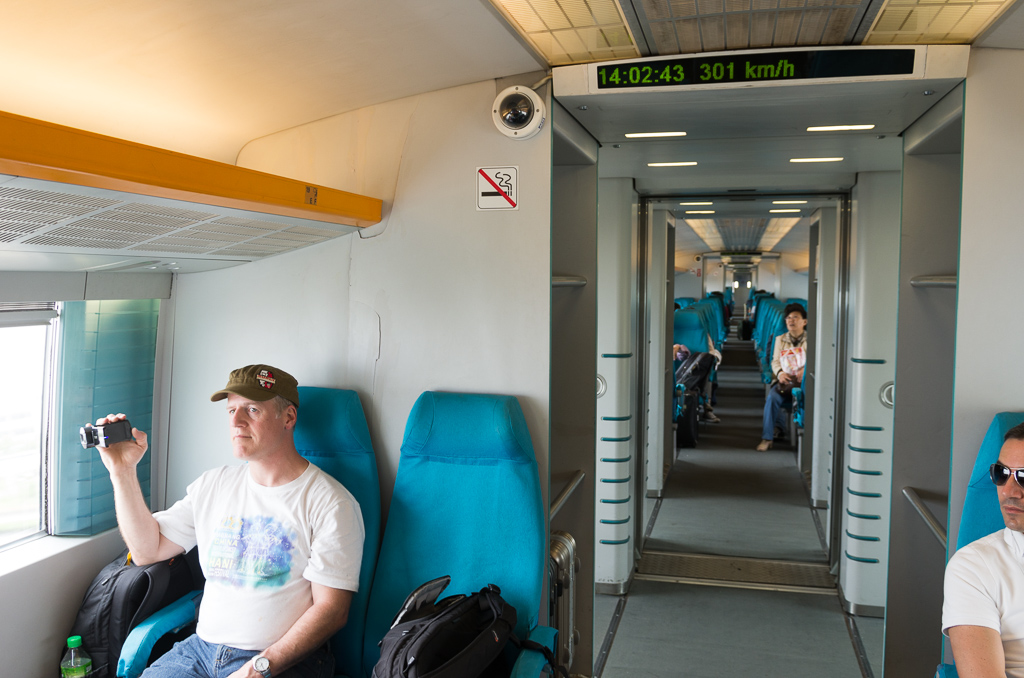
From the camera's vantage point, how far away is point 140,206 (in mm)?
2092

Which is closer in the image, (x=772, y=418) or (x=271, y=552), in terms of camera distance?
(x=271, y=552)

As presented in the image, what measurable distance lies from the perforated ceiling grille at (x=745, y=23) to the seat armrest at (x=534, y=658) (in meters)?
2.07

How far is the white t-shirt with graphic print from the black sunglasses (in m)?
2.04

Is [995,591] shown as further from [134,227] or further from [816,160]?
[134,227]

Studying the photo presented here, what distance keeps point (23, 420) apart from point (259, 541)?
124 cm

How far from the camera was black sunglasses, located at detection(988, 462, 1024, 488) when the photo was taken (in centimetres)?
213

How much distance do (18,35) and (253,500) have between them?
1622 millimetres

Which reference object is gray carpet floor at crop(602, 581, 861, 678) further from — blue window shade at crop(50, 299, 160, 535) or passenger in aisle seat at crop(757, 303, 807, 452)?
passenger in aisle seat at crop(757, 303, 807, 452)

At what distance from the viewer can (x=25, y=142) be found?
1.59m

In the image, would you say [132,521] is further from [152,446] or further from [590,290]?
[590,290]

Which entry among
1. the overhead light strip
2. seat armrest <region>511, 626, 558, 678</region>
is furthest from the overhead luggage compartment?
A: the overhead light strip

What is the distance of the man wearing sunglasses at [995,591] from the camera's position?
206 cm

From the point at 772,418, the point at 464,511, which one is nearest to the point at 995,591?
the point at 464,511

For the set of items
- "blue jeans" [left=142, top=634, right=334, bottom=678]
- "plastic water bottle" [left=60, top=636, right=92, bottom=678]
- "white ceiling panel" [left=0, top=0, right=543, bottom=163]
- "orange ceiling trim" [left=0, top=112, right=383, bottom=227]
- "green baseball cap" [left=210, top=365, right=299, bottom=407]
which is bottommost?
"plastic water bottle" [left=60, top=636, right=92, bottom=678]
